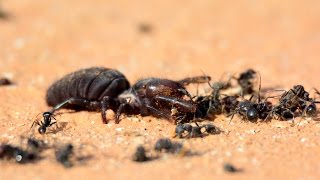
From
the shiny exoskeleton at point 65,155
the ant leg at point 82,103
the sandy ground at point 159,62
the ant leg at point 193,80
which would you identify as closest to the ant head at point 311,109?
the sandy ground at point 159,62

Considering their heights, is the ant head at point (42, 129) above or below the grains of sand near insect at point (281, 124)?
above

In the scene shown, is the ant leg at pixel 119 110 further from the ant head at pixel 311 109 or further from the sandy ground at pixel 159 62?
the ant head at pixel 311 109

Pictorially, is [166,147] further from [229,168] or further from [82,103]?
[82,103]

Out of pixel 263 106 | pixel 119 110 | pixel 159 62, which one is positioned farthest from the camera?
pixel 159 62

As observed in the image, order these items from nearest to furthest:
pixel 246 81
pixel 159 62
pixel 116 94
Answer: pixel 116 94 < pixel 246 81 < pixel 159 62

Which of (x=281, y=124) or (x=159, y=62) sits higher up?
(x=159, y=62)

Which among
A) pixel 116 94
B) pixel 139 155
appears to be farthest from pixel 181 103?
pixel 139 155
